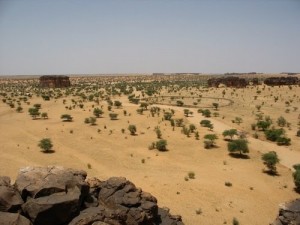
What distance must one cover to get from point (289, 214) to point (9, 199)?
35.3 feet

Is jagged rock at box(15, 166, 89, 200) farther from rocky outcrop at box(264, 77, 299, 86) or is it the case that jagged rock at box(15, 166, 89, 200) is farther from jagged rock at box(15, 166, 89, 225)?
rocky outcrop at box(264, 77, 299, 86)

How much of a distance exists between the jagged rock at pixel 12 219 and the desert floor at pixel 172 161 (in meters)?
8.65

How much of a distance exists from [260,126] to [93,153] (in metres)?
21.4

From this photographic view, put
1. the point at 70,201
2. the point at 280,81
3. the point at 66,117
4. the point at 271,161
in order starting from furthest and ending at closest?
the point at 280,81 < the point at 66,117 < the point at 271,161 < the point at 70,201

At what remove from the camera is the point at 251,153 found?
29.6 m

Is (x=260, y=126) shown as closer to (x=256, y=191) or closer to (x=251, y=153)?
(x=251, y=153)

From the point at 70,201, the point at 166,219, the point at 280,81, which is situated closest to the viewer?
the point at 70,201

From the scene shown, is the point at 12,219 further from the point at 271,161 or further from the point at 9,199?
the point at 271,161

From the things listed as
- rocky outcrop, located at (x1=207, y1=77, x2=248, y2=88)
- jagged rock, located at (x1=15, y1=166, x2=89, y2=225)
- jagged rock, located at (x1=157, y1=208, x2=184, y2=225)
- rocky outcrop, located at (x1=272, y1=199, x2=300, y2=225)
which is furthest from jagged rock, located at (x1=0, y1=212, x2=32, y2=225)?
rocky outcrop, located at (x1=207, y1=77, x2=248, y2=88)

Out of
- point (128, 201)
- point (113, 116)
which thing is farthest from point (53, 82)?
point (128, 201)

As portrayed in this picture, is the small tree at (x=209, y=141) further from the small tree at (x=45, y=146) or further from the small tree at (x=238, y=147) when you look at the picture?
the small tree at (x=45, y=146)

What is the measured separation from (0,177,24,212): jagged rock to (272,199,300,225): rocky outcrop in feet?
33.4

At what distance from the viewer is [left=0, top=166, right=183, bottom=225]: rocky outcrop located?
35.0ft

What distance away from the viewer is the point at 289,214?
13.1m
